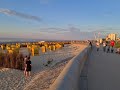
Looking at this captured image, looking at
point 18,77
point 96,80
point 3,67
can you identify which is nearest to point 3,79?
point 18,77

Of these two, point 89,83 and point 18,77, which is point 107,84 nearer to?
point 89,83

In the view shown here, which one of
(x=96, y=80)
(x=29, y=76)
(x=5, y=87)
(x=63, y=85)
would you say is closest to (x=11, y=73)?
(x=29, y=76)

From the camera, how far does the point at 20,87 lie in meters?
13.9

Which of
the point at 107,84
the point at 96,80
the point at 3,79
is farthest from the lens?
the point at 3,79

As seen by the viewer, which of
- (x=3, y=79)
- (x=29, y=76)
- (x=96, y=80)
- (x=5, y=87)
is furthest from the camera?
(x=29, y=76)

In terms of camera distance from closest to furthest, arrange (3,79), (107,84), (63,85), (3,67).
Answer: (63,85), (107,84), (3,79), (3,67)

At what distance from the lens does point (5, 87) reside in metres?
13.8

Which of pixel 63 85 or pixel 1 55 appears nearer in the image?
pixel 63 85

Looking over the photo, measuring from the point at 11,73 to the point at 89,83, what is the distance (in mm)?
8296

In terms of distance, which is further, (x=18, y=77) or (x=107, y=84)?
(x=18, y=77)

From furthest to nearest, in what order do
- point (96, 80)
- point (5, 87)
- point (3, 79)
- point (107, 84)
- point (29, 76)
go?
point (29, 76), point (3, 79), point (5, 87), point (96, 80), point (107, 84)

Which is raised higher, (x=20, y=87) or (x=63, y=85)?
(x=63, y=85)

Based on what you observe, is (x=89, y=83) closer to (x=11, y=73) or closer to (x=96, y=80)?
(x=96, y=80)

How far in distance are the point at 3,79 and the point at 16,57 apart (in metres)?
4.87
